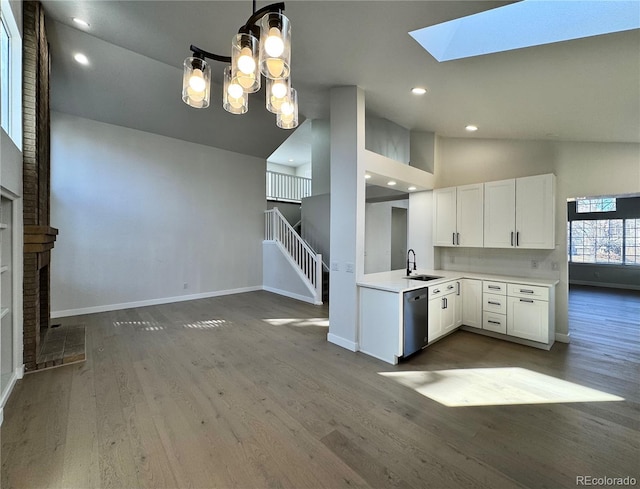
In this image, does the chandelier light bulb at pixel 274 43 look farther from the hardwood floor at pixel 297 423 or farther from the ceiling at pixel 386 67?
the hardwood floor at pixel 297 423

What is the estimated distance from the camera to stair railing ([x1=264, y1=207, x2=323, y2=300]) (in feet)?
20.6

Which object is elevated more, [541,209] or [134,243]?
[541,209]

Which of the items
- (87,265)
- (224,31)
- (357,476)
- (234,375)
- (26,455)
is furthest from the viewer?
(87,265)

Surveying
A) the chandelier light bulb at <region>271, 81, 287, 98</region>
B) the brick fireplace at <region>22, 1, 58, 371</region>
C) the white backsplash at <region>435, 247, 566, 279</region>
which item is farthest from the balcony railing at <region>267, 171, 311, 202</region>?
the chandelier light bulb at <region>271, 81, 287, 98</region>

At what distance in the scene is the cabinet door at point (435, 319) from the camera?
144 inches

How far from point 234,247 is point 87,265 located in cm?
294

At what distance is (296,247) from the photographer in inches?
270

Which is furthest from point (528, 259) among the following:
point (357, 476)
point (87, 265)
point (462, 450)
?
point (87, 265)

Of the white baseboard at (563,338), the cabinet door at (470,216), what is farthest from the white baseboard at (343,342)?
the white baseboard at (563,338)

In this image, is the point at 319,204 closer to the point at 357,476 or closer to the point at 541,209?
the point at 541,209

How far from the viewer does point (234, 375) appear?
117 inches

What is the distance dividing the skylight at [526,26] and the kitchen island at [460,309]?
96.3 inches

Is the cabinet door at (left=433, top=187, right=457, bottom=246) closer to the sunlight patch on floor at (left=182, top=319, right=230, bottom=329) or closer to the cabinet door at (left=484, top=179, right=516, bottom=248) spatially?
the cabinet door at (left=484, top=179, right=516, bottom=248)

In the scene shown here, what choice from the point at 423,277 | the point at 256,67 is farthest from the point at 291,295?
the point at 256,67
